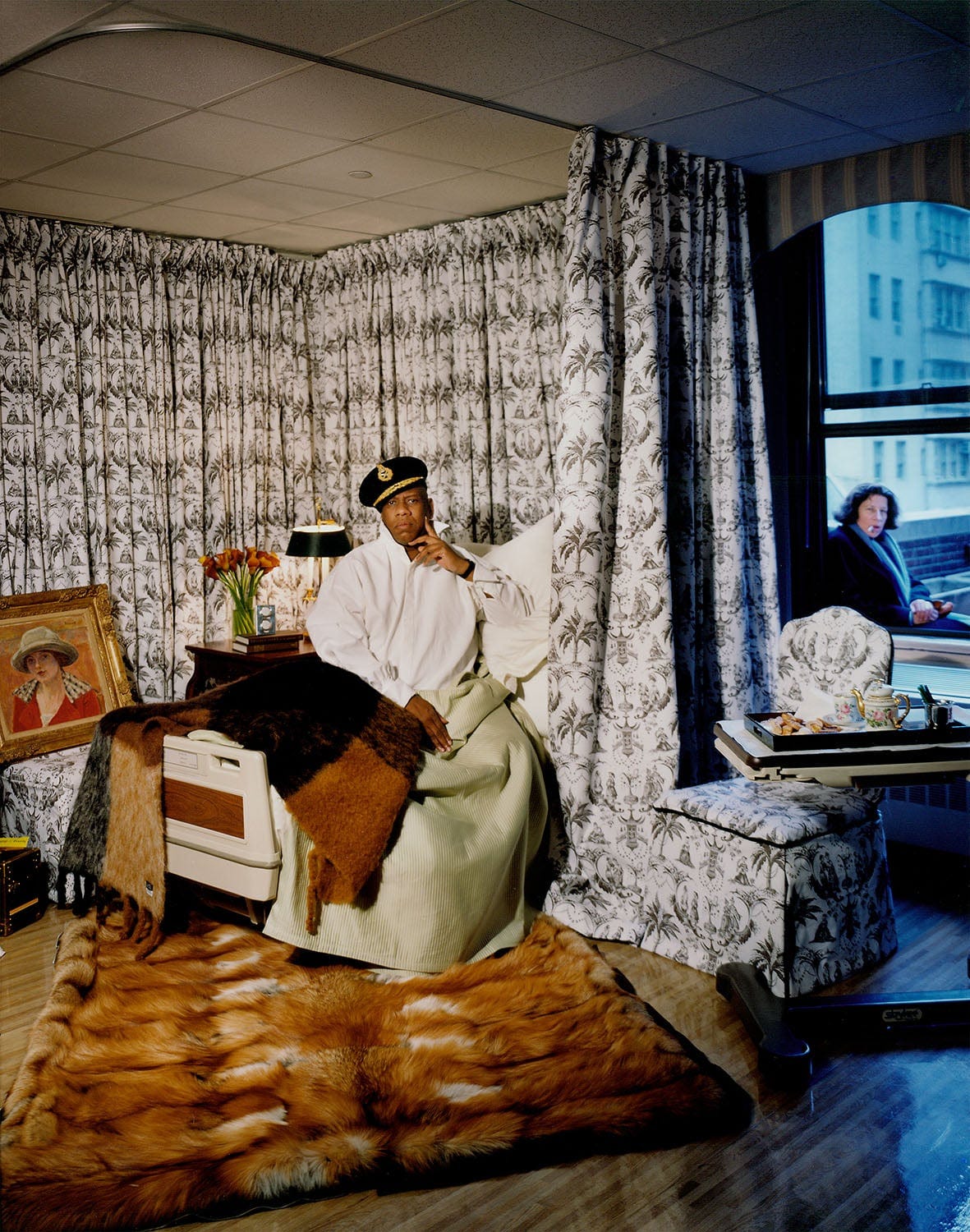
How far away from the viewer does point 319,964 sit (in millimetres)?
3379

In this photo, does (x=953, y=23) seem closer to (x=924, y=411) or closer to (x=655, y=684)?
(x=924, y=411)

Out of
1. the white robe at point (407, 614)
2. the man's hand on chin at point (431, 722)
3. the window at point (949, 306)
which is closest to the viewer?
the man's hand on chin at point (431, 722)

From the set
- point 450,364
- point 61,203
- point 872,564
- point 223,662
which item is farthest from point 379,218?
point 872,564

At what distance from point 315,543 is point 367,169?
167 cm

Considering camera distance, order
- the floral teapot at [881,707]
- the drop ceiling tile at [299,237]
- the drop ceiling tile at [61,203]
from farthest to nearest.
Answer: the drop ceiling tile at [299,237], the drop ceiling tile at [61,203], the floral teapot at [881,707]

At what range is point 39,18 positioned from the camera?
262 cm

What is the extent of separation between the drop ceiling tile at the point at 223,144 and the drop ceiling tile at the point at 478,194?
0.63 m

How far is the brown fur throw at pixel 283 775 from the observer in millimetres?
3271

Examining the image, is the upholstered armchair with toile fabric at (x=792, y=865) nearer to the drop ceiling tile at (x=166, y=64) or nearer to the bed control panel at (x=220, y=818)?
the bed control panel at (x=220, y=818)

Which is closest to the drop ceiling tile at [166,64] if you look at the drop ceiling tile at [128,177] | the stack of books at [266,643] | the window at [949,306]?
the drop ceiling tile at [128,177]

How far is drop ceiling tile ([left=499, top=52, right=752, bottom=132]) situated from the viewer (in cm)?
307

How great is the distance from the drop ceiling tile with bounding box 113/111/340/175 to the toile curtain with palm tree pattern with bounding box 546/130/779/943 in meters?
0.93

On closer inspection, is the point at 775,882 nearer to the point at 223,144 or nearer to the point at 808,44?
the point at 808,44

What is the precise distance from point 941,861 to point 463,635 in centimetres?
196
